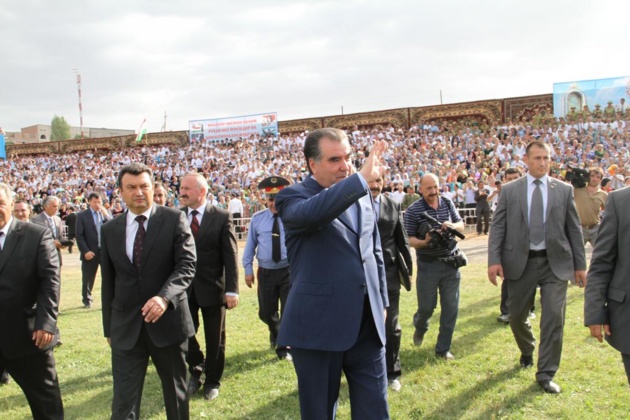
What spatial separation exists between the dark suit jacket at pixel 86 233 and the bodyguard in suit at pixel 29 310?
16.7 feet

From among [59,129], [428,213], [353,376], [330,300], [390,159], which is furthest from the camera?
[59,129]

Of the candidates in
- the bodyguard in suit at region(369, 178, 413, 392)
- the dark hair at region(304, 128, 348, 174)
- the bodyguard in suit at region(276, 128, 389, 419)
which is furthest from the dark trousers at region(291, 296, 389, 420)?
the bodyguard in suit at region(369, 178, 413, 392)

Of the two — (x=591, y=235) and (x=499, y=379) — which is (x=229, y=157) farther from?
(x=499, y=379)

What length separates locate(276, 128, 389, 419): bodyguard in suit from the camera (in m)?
2.56

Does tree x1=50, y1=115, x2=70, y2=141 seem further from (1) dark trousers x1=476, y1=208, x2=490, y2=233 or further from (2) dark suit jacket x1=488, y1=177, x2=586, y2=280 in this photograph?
(2) dark suit jacket x1=488, y1=177, x2=586, y2=280

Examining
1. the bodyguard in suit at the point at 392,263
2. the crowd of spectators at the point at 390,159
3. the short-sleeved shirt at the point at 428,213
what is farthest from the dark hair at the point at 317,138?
the crowd of spectators at the point at 390,159

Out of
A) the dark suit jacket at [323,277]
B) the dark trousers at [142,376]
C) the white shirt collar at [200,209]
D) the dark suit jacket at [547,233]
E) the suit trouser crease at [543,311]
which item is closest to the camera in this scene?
the dark suit jacket at [323,277]

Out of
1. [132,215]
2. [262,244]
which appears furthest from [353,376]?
[262,244]

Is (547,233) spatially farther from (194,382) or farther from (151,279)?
(194,382)

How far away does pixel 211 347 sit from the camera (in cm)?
489

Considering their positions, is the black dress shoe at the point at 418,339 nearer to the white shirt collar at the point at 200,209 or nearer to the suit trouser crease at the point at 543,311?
the suit trouser crease at the point at 543,311

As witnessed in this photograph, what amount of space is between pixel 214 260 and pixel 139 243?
54.4 inches

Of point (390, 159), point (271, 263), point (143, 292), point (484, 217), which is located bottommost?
point (484, 217)

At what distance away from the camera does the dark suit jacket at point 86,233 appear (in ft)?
28.2
